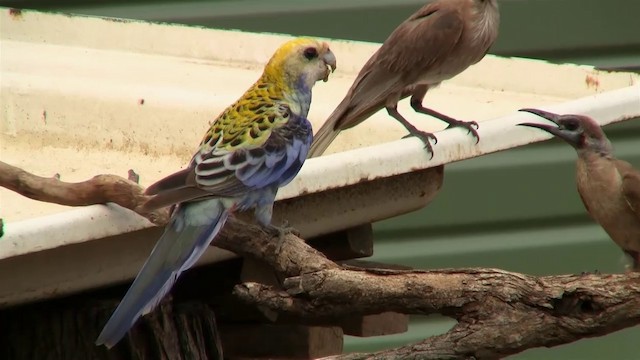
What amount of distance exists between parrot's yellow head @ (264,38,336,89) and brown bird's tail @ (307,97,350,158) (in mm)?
764

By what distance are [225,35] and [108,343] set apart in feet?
10.1

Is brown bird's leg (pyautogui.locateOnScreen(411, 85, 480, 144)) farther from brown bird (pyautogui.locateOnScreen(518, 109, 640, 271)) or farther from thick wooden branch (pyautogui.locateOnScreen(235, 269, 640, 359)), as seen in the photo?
thick wooden branch (pyautogui.locateOnScreen(235, 269, 640, 359))

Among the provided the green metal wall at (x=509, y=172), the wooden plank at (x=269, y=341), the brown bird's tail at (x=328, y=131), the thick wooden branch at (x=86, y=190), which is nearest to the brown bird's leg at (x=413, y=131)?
the brown bird's tail at (x=328, y=131)

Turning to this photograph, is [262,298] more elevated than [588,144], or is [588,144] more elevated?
[588,144]

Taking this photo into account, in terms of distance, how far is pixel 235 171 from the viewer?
369 centimetres

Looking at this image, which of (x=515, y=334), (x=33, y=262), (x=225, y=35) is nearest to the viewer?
(x=515, y=334)

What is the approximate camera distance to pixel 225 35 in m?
6.16

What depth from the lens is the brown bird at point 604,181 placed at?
4211 mm

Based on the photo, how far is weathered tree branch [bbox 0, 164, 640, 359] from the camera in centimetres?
327

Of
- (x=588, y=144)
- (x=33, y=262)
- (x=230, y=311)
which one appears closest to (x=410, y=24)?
(x=588, y=144)

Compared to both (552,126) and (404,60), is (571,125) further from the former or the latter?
(404,60)

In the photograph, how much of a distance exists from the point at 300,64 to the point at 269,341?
113cm

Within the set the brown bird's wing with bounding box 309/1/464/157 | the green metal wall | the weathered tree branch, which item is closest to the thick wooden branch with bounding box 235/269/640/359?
the weathered tree branch

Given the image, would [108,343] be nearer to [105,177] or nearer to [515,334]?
[105,177]
